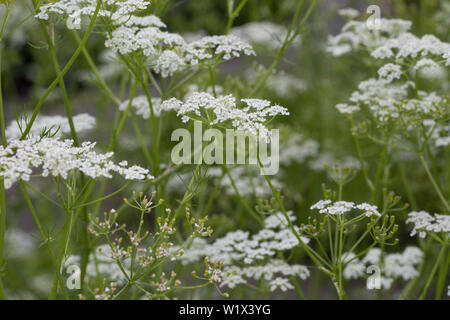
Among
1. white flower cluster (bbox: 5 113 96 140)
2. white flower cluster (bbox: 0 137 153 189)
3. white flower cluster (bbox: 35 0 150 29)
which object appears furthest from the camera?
white flower cluster (bbox: 5 113 96 140)

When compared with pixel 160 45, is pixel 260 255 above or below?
below

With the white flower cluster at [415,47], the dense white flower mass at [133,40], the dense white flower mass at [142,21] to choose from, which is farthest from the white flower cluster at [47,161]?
the white flower cluster at [415,47]

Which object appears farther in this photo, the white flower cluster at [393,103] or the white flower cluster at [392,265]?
the white flower cluster at [392,265]

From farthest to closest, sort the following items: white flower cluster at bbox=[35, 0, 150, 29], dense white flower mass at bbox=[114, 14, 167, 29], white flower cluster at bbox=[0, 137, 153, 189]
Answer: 1. dense white flower mass at bbox=[114, 14, 167, 29]
2. white flower cluster at bbox=[35, 0, 150, 29]
3. white flower cluster at bbox=[0, 137, 153, 189]

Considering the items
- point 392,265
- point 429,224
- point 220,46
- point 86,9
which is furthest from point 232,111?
point 392,265

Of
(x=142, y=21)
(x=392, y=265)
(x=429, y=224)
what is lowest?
(x=392, y=265)

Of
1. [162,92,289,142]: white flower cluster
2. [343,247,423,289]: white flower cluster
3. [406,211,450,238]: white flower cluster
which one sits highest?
[162,92,289,142]: white flower cluster

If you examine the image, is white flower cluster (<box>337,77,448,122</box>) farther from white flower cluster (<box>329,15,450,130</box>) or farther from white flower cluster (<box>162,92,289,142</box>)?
white flower cluster (<box>162,92,289,142</box>)

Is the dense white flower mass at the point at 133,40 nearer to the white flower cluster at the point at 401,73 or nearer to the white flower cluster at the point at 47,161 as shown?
the white flower cluster at the point at 47,161

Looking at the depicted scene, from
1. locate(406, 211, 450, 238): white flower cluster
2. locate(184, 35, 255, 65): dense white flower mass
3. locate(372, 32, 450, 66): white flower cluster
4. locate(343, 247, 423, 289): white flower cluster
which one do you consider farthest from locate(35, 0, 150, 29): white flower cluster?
locate(343, 247, 423, 289): white flower cluster

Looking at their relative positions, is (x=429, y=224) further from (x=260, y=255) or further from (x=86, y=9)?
(x=86, y=9)

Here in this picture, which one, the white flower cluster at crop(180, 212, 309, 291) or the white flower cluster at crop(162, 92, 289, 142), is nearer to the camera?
the white flower cluster at crop(162, 92, 289, 142)
